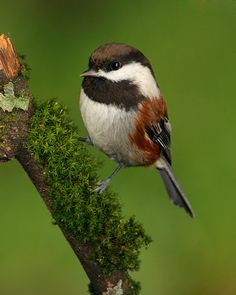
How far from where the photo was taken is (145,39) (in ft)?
19.3

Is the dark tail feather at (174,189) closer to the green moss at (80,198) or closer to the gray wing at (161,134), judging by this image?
the gray wing at (161,134)

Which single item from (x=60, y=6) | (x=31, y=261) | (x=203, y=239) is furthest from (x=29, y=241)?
(x=60, y=6)

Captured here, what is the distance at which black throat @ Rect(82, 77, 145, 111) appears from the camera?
11.5 feet

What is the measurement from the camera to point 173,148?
16.9 ft

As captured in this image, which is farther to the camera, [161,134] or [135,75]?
[161,134]

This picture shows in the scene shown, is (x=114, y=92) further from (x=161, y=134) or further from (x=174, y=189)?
(x=174, y=189)

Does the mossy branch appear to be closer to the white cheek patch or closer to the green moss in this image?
the green moss

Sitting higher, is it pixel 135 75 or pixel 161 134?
pixel 135 75

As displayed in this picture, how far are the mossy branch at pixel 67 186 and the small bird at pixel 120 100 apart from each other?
52 cm

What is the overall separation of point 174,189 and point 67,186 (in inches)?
54.9

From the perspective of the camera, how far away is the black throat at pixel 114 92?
11.5ft

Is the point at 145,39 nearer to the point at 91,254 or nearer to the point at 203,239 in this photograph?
the point at 203,239

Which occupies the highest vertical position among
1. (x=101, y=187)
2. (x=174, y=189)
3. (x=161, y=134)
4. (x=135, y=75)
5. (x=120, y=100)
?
(x=135, y=75)

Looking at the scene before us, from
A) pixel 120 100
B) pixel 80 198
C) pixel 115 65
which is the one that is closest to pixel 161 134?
pixel 120 100
